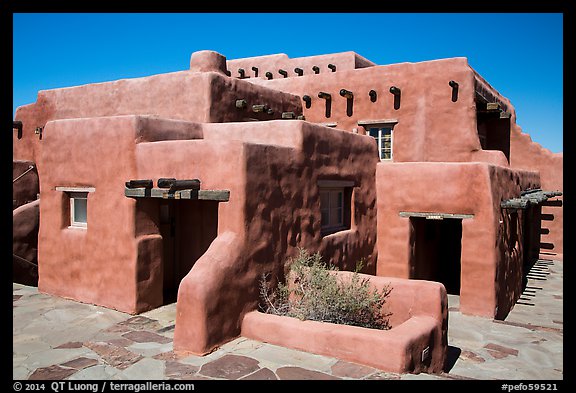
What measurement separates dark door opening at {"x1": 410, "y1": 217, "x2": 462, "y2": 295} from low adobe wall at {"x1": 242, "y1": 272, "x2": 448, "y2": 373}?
4.40 m

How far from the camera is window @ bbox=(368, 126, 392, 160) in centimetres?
1436

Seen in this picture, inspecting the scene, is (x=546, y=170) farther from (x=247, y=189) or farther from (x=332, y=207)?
(x=247, y=189)

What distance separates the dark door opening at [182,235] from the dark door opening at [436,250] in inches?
202

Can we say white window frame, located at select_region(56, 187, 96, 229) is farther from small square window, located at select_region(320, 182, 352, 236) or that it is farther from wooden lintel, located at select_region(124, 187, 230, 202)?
small square window, located at select_region(320, 182, 352, 236)

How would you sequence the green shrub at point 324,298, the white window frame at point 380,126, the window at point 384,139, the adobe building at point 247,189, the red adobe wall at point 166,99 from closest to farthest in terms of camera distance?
1. the green shrub at point 324,298
2. the adobe building at point 247,189
3. the red adobe wall at point 166,99
4. the white window frame at point 380,126
5. the window at point 384,139

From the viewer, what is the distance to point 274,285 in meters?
7.72

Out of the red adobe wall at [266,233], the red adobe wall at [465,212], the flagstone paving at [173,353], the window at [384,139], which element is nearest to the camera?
the flagstone paving at [173,353]

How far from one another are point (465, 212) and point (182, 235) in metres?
6.19

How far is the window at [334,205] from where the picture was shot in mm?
9914

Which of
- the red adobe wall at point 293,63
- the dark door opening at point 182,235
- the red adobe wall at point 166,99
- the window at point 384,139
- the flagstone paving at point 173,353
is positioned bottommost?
the flagstone paving at point 173,353

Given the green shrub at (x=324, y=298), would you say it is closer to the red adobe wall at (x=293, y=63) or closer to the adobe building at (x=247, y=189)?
the adobe building at (x=247, y=189)

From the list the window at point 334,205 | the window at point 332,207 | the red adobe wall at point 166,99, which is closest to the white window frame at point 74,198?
the red adobe wall at point 166,99

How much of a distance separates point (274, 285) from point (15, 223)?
7.28 metres
